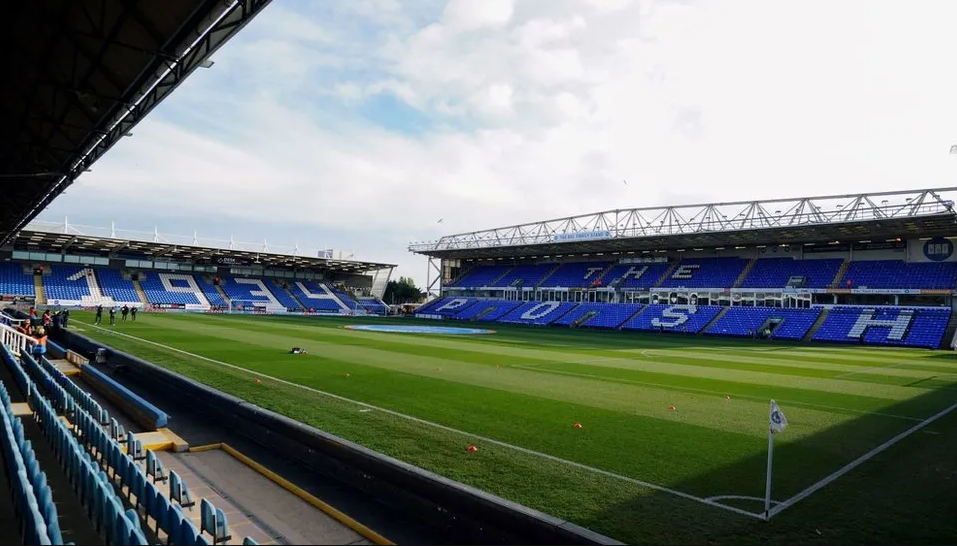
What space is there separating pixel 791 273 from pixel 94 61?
49.1 metres

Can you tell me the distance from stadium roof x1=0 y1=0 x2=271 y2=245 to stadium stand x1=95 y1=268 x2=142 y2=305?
4880cm

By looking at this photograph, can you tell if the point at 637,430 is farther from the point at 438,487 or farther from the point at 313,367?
the point at 313,367

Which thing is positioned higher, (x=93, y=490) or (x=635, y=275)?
(x=635, y=275)

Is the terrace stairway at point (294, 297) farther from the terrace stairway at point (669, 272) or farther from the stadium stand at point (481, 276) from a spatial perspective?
the terrace stairway at point (669, 272)

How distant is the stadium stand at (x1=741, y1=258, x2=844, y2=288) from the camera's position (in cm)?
4378

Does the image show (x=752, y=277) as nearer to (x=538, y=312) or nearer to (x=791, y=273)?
(x=791, y=273)

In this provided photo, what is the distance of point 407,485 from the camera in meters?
6.62

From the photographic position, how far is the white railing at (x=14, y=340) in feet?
62.3

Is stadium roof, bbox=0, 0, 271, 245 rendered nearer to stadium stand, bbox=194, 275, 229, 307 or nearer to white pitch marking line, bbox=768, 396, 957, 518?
white pitch marking line, bbox=768, 396, 957, 518

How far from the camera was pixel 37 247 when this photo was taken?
56.7m

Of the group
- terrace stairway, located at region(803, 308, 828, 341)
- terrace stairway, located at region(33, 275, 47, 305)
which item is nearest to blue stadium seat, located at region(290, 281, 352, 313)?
terrace stairway, located at region(33, 275, 47, 305)

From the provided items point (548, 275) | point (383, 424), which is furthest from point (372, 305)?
point (383, 424)

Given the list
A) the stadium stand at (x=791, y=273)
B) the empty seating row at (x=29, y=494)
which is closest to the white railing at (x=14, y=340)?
the empty seating row at (x=29, y=494)

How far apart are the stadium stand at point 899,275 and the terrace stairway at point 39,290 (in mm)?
69613
